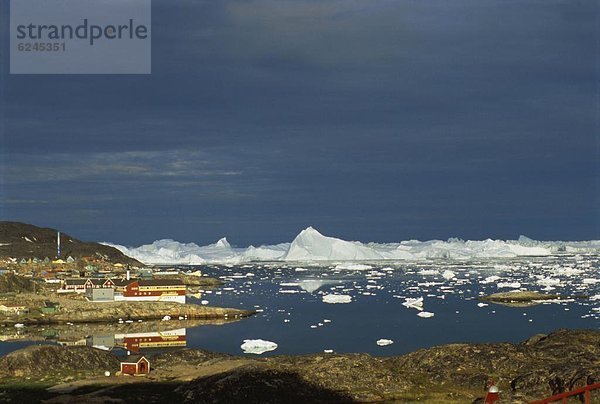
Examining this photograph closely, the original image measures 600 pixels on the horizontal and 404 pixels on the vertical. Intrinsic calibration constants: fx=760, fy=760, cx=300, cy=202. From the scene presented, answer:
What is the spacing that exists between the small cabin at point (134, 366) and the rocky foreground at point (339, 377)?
900 mm

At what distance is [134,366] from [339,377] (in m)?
13.0

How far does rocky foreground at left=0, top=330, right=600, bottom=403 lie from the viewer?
3816 cm

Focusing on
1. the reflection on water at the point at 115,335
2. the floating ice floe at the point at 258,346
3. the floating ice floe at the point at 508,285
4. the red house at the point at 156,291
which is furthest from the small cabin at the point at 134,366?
the floating ice floe at the point at 508,285

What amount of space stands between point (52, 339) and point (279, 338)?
23858mm

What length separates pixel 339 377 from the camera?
134ft

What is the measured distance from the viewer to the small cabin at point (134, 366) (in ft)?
150

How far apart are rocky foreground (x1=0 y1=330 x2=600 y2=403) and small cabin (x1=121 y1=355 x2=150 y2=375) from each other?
900mm

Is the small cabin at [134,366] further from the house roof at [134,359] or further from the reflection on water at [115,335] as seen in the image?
the reflection on water at [115,335]

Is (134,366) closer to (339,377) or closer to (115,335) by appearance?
(339,377)

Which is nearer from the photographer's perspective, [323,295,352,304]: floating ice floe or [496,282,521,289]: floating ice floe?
Answer: [323,295,352,304]: floating ice floe

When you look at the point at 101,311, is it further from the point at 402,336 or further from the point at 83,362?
the point at 83,362

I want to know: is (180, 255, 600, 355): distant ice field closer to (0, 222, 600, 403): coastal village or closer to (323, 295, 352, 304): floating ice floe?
(323, 295, 352, 304): floating ice floe

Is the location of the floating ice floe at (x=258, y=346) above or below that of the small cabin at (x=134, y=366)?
below

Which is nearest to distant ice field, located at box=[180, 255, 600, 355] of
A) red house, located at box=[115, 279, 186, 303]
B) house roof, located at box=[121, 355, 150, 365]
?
red house, located at box=[115, 279, 186, 303]
